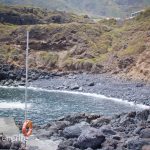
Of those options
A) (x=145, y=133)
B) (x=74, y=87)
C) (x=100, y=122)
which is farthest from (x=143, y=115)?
(x=74, y=87)

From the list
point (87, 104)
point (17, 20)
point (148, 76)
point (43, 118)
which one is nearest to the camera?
point (43, 118)

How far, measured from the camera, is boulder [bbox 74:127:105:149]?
3956 centimetres

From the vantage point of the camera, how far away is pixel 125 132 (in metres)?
44.9

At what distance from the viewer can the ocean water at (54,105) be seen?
66125mm

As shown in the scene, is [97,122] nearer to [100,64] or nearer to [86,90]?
[86,90]

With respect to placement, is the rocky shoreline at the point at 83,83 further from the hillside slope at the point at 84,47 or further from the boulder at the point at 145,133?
the boulder at the point at 145,133

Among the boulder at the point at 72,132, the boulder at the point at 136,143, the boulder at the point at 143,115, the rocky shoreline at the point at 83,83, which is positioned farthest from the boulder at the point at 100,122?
the rocky shoreline at the point at 83,83

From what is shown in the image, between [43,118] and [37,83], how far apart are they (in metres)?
56.4

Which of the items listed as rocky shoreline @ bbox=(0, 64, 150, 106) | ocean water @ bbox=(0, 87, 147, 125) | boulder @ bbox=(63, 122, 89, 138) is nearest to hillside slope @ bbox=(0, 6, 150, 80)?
rocky shoreline @ bbox=(0, 64, 150, 106)

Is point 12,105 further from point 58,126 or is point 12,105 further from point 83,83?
point 83,83

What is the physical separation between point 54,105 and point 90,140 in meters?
40.2

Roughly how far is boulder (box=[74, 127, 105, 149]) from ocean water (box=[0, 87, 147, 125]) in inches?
740

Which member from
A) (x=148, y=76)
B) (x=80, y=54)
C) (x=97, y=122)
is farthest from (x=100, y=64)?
(x=97, y=122)

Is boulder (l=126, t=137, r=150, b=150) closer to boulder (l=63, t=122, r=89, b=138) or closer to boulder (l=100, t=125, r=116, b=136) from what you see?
boulder (l=100, t=125, r=116, b=136)
